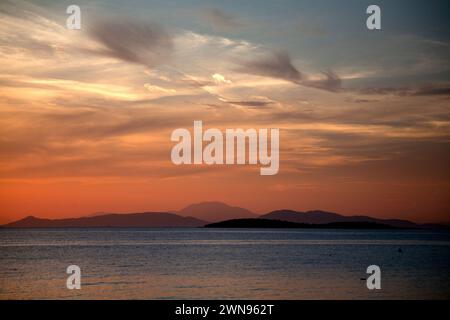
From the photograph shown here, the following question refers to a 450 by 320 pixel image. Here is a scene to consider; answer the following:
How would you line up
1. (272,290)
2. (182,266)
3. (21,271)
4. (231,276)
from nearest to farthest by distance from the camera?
(272,290) < (231,276) < (21,271) < (182,266)

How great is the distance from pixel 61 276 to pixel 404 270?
80.4 feet

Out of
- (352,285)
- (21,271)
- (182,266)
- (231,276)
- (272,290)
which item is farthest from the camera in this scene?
(182,266)

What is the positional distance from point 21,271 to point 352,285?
23550 mm

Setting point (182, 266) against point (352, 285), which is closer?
point (352, 285)

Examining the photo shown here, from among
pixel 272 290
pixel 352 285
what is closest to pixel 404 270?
pixel 352 285
